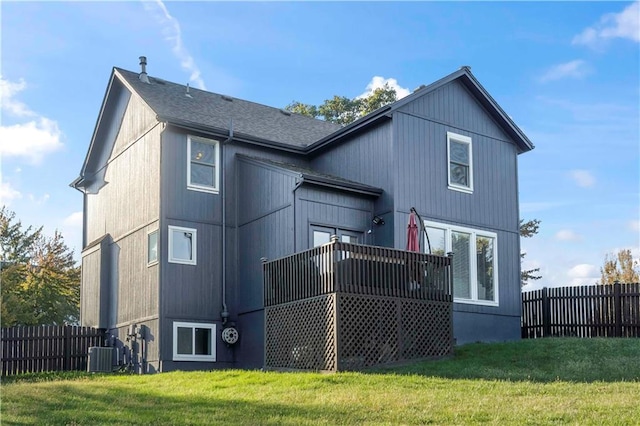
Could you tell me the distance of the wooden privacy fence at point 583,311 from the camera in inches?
795

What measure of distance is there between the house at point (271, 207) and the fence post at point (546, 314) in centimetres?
101

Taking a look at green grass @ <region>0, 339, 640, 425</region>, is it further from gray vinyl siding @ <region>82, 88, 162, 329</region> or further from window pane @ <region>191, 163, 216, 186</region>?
window pane @ <region>191, 163, 216, 186</region>

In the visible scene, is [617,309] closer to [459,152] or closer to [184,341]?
[459,152]

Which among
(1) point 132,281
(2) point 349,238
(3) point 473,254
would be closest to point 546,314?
(3) point 473,254

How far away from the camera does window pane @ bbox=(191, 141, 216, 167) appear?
66.3 ft

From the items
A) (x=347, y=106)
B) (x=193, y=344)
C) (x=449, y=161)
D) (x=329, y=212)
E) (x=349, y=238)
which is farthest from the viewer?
(x=347, y=106)

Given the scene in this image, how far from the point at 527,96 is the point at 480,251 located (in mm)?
4187

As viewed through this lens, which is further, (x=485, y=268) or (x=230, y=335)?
(x=485, y=268)

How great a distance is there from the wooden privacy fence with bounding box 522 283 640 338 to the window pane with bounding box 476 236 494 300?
2075 millimetres

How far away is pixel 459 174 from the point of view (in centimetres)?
2042

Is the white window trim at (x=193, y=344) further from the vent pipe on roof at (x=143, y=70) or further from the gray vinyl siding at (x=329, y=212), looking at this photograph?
the vent pipe on roof at (x=143, y=70)

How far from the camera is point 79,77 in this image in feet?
57.2

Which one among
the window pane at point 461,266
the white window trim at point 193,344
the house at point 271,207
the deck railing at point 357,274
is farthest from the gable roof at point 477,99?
the white window trim at point 193,344

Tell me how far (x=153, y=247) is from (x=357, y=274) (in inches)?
260
